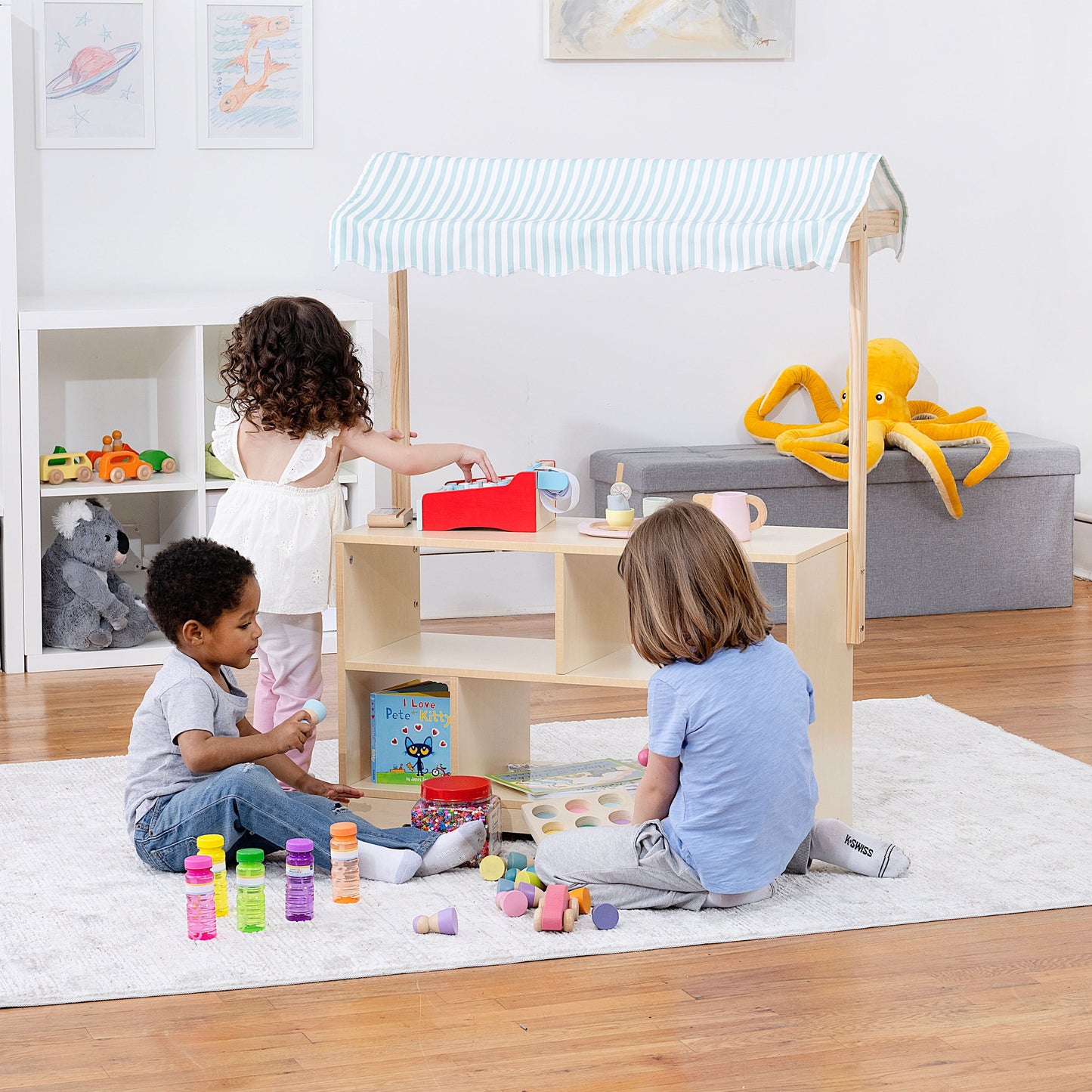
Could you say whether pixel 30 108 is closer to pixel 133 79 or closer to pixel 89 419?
pixel 133 79

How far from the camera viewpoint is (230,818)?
2.59m

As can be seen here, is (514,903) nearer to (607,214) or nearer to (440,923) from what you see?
(440,923)

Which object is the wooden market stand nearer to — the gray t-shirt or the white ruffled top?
the white ruffled top

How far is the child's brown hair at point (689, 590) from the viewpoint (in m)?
2.40

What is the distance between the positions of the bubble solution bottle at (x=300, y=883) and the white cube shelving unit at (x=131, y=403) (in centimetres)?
203

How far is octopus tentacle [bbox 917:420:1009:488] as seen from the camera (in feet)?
16.0

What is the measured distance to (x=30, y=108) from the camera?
178 inches

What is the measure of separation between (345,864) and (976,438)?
10.3 feet

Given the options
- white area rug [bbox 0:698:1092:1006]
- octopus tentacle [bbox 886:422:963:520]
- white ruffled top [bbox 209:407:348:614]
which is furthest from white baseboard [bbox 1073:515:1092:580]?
white ruffled top [bbox 209:407:348:614]

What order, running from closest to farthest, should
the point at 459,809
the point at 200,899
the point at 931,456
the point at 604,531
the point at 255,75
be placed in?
the point at 200,899 → the point at 459,809 → the point at 604,531 → the point at 255,75 → the point at 931,456

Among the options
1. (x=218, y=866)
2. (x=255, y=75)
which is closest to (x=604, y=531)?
(x=218, y=866)

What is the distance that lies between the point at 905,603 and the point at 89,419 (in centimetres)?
257

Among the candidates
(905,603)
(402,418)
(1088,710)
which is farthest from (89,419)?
(1088,710)

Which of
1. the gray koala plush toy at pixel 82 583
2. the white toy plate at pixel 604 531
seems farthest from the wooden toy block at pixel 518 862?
the gray koala plush toy at pixel 82 583
